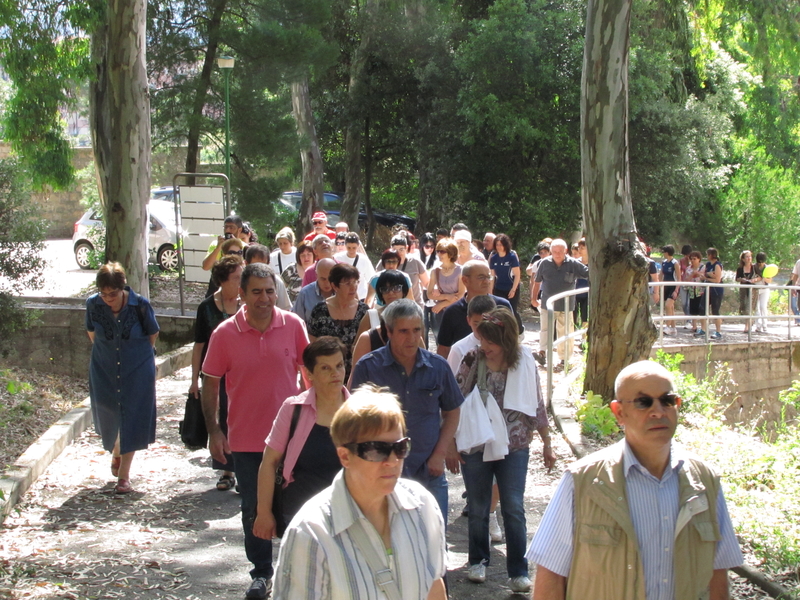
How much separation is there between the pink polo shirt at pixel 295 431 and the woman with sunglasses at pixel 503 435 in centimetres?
126

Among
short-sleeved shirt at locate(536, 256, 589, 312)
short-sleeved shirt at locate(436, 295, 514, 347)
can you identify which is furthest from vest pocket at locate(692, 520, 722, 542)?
short-sleeved shirt at locate(536, 256, 589, 312)

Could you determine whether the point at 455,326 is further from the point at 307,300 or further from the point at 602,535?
the point at 602,535

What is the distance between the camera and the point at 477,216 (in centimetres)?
2495

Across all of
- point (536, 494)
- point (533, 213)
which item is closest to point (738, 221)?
point (533, 213)

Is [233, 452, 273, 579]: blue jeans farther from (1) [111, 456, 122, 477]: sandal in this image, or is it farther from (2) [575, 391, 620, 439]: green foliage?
(2) [575, 391, 620, 439]: green foliage

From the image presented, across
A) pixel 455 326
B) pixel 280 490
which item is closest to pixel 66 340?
pixel 455 326

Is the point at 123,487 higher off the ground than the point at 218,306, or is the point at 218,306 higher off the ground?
the point at 218,306

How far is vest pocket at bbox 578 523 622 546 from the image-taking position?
3193 mm

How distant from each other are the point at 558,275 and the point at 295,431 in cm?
940

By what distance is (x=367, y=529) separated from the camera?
9.61 feet

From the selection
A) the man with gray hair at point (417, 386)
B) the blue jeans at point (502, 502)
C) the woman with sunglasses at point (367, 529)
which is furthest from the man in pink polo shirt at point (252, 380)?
the woman with sunglasses at point (367, 529)

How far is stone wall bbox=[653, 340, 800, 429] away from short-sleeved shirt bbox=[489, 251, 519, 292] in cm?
331

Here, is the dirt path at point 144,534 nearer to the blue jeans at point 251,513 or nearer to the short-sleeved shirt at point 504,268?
the blue jeans at point 251,513

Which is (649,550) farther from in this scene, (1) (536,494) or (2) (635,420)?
(1) (536,494)
